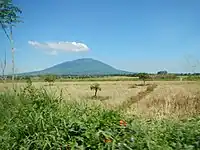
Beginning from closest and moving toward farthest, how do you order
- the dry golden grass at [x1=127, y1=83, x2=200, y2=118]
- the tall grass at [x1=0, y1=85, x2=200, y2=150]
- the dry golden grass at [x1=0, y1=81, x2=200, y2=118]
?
the tall grass at [x1=0, y1=85, x2=200, y2=150], the dry golden grass at [x1=0, y1=81, x2=200, y2=118], the dry golden grass at [x1=127, y1=83, x2=200, y2=118]

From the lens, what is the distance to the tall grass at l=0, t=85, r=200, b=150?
9.42ft

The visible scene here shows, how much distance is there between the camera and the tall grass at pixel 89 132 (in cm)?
287

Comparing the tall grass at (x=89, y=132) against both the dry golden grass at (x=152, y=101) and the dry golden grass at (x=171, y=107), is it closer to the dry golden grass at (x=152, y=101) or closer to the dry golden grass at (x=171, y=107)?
the dry golden grass at (x=152, y=101)

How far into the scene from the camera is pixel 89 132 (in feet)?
10.00

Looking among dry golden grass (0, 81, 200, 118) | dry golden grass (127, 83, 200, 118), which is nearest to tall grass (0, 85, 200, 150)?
dry golden grass (0, 81, 200, 118)

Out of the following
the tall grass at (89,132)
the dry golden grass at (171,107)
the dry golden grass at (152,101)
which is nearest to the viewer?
the tall grass at (89,132)

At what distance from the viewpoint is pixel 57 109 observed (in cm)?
429

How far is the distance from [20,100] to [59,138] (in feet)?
7.23

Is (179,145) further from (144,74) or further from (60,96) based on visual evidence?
(144,74)

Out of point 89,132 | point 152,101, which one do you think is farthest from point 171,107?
point 89,132

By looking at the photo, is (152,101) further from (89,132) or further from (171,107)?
(89,132)

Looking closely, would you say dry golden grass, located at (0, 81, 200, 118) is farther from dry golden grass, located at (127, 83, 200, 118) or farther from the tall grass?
the tall grass

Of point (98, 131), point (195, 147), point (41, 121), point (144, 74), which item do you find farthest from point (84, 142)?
point (144, 74)

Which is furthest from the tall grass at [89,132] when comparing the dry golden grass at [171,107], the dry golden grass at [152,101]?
the dry golden grass at [171,107]
